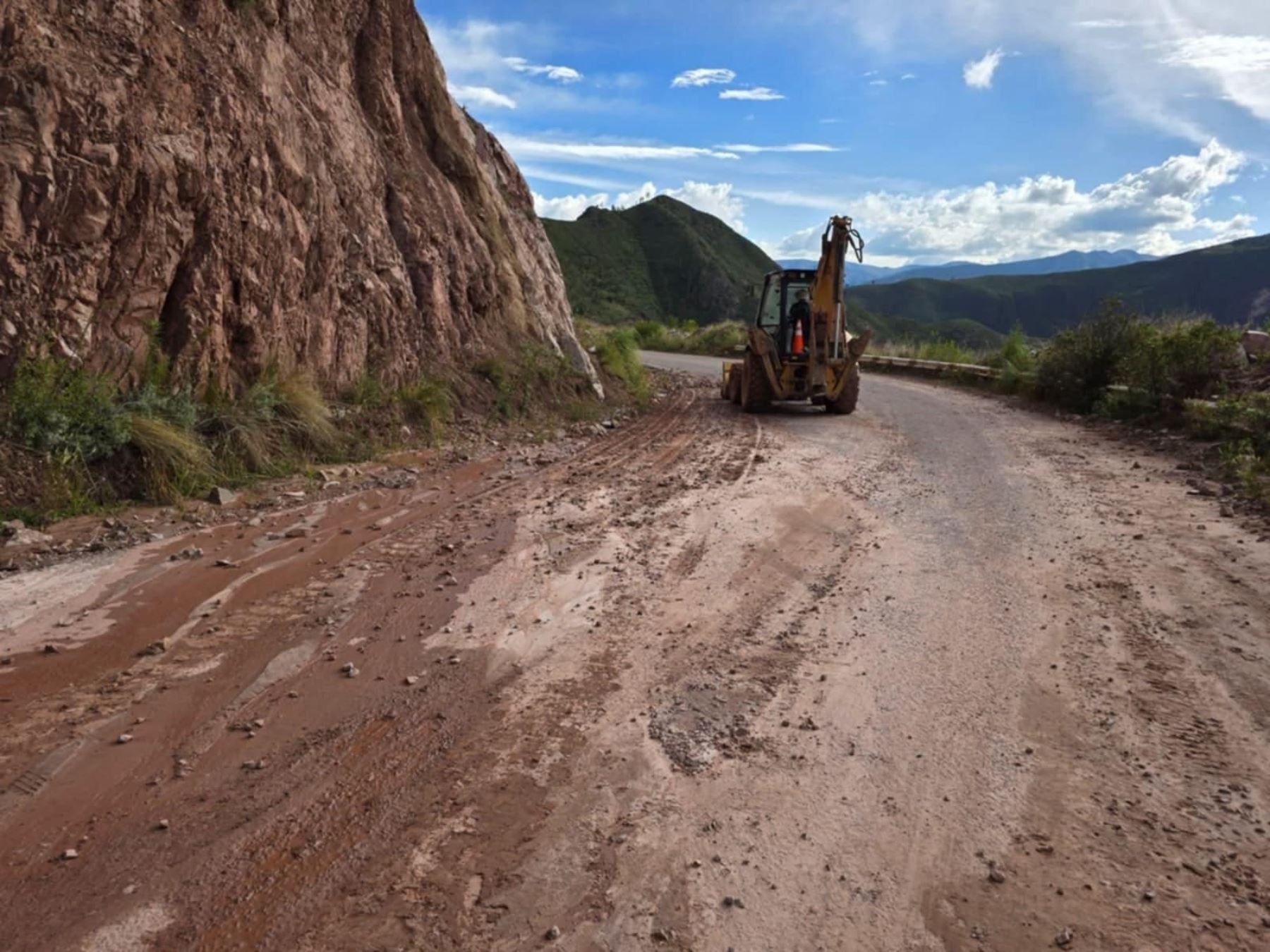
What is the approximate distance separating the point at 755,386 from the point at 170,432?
10346mm

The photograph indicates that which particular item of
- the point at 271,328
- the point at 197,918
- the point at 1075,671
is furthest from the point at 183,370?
the point at 1075,671

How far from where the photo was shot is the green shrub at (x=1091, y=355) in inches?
604

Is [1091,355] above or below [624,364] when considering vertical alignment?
above

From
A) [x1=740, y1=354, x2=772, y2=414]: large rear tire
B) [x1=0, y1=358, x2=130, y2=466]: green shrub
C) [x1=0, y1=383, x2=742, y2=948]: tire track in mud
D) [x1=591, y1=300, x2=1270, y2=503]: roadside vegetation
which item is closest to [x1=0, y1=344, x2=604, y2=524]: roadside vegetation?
[x1=0, y1=358, x2=130, y2=466]: green shrub

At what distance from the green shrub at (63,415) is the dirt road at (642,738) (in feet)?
5.02

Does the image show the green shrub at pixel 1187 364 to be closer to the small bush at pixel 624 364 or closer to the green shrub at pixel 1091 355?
the green shrub at pixel 1091 355

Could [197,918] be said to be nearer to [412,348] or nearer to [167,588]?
[167,588]

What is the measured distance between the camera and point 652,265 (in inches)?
3526

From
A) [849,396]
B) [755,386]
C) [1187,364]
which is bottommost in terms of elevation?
[849,396]

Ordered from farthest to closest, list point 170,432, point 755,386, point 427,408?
point 755,386, point 427,408, point 170,432

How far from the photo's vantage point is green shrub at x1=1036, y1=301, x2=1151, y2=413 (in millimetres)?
15336

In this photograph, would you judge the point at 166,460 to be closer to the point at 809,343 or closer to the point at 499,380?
the point at 499,380

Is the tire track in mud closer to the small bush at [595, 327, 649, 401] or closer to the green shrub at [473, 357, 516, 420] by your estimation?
the green shrub at [473, 357, 516, 420]

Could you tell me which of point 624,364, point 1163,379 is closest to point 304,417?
point 624,364
